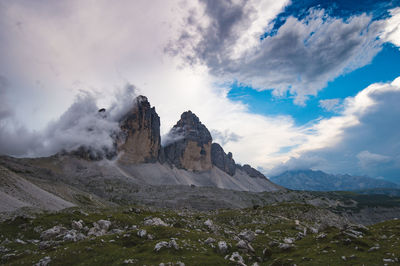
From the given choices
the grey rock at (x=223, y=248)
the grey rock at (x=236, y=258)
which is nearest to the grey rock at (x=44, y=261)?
the grey rock at (x=223, y=248)

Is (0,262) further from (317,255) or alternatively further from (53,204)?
(53,204)

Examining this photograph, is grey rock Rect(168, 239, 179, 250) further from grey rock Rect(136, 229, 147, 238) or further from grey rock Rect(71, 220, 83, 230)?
grey rock Rect(71, 220, 83, 230)

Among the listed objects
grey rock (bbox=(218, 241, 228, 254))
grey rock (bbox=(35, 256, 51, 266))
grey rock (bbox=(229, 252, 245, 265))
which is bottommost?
grey rock (bbox=(35, 256, 51, 266))

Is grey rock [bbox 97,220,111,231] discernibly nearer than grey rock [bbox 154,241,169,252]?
No

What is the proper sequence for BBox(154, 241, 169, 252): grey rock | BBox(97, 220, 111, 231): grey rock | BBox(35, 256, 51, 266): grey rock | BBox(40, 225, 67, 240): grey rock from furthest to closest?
BBox(97, 220, 111, 231): grey rock → BBox(40, 225, 67, 240): grey rock → BBox(154, 241, 169, 252): grey rock → BBox(35, 256, 51, 266): grey rock

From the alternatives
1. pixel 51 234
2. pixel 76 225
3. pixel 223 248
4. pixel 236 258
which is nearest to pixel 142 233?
pixel 223 248

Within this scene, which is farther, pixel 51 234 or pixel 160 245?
pixel 51 234

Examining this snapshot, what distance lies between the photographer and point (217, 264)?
21578 mm

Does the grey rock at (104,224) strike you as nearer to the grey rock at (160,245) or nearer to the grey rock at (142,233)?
the grey rock at (142,233)

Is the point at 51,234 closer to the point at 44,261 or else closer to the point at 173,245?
the point at 44,261

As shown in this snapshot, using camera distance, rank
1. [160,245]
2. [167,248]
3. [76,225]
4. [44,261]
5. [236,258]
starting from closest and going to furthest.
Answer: [44,261]
[236,258]
[167,248]
[160,245]
[76,225]

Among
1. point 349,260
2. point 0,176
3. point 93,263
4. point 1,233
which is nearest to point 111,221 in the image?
point 1,233

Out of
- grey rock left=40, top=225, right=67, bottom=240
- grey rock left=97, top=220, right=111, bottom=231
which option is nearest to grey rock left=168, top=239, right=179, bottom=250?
grey rock left=40, top=225, right=67, bottom=240

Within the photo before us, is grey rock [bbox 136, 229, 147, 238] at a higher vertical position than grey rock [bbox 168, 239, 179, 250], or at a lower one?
higher
